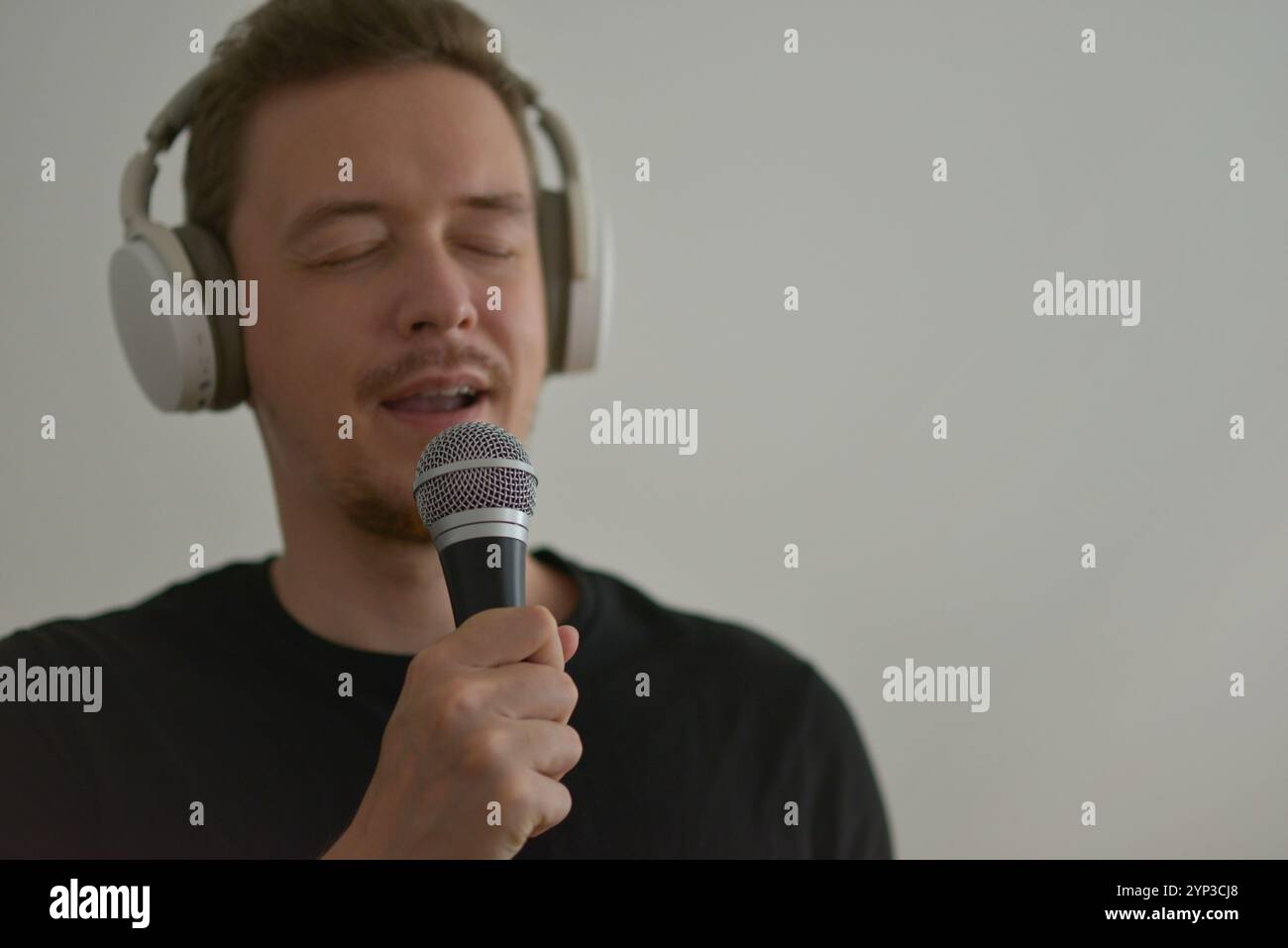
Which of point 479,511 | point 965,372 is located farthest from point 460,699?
point 965,372

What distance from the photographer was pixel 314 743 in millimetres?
1217

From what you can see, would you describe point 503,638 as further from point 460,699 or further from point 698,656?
point 698,656

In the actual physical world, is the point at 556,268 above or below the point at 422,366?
above

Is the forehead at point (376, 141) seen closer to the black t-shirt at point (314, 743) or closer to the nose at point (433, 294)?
the nose at point (433, 294)

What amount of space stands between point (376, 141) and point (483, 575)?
611mm

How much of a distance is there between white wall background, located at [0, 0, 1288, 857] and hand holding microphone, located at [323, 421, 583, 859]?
0.65 meters

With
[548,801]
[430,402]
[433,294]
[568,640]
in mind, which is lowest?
[548,801]

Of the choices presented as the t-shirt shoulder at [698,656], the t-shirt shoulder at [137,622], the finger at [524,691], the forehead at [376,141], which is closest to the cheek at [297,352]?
the forehead at [376,141]

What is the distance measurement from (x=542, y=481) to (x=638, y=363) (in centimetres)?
20

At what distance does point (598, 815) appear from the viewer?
1241mm

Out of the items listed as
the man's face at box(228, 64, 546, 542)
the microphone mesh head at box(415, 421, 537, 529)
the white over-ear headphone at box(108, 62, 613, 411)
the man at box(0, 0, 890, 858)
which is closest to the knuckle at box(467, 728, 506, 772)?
the microphone mesh head at box(415, 421, 537, 529)

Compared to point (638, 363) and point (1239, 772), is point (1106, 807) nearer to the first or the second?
point (1239, 772)
